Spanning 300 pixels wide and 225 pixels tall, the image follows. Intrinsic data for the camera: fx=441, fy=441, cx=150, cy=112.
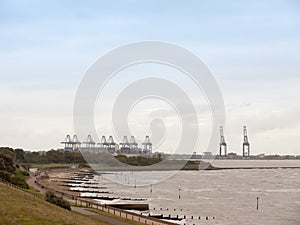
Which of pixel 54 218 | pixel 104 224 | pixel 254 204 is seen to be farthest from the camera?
pixel 254 204

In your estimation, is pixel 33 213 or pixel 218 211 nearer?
pixel 33 213

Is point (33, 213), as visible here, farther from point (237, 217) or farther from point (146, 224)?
point (237, 217)

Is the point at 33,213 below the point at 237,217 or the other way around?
the other way around

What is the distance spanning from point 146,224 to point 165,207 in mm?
25045

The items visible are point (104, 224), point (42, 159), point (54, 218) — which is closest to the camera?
point (54, 218)

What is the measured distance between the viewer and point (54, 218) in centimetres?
2806

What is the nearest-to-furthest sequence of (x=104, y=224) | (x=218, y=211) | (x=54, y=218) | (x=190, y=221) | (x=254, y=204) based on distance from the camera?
(x=54, y=218) < (x=104, y=224) < (x=190, y=221) < (x=218, y=211) < (x=254, y=204)

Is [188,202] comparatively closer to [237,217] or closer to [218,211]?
[218,211]

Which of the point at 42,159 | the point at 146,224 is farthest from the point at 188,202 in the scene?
the point at 42,159

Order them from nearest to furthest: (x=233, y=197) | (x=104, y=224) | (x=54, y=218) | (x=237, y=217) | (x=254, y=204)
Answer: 1. (x=54, y=218)
2. (x=104, y=224)
3. (x=237, y=217)
4. (x=254, y=204)
5. (x=233, y=197)

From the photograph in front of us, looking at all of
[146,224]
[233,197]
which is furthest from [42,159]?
[146,224]

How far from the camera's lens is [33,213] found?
28.2 meters

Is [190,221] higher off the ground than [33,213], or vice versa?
[33,213]

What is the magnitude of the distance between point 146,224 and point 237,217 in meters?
21.0
